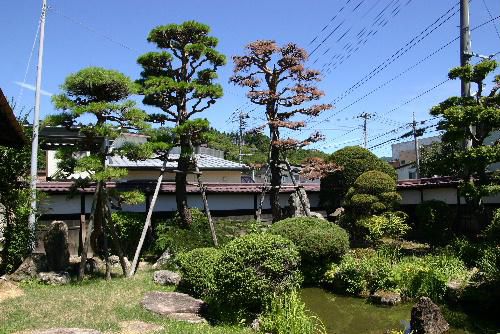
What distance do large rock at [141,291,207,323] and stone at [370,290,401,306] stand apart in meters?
4.44

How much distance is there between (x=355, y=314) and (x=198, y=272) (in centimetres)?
395

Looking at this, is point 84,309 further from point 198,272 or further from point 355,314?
point 355,314

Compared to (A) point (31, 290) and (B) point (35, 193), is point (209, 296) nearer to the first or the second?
(A) point (31, 290)

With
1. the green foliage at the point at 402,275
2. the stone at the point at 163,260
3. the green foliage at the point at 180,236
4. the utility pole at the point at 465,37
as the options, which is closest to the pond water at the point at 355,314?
the green foliage at the point at 402,275

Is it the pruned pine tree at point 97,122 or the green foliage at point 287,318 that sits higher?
the pruned pine tree at point 97,122

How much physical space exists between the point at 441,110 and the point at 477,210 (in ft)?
11.9

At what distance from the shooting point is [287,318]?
8516 millimetres

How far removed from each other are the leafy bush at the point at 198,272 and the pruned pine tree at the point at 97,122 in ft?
9.56

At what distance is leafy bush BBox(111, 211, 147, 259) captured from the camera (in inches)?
632

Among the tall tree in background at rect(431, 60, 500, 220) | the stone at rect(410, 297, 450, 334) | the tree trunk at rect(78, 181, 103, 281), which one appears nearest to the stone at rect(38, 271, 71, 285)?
the tree trunk at rect(78, 181, 103, 281)

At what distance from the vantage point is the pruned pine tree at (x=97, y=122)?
1244 centimetres

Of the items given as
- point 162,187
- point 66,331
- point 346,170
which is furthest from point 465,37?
point 66,331

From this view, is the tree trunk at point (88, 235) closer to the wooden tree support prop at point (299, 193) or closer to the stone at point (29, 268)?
the stone at point (29, 268)

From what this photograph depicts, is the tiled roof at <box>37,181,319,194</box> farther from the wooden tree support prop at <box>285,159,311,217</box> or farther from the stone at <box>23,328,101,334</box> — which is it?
the stone at <box>23,328,101,334</box>
